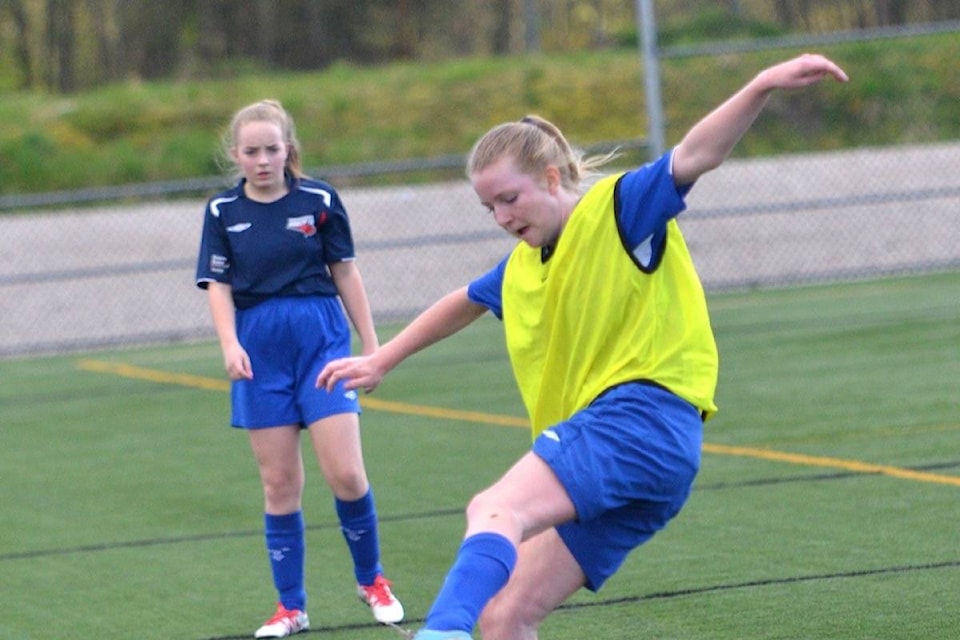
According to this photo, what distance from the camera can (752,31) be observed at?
21.7 meters

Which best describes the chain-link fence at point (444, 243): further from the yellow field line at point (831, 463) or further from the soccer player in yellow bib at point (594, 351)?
the soccer player in yellow bib at point (594, 351)

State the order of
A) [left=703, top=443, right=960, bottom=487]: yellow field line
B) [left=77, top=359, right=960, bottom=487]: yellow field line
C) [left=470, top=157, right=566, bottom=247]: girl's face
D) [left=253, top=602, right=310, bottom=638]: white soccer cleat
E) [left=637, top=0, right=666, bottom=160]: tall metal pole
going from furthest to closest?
[left=637, top=0, right=666, bottom=160]: tall metal pole
[left=77, top=359, right=960, bottom=487]: yellow field line
[left=703, top=443, right=960, bottom=487]: yellow field line
[left=253, top=602, right=310, bottom=638]: white soccer cleat
[left=470, top=157, right=566, bottom=247]: girl's face

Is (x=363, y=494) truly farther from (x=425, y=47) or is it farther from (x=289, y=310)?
(x=425, y=47)

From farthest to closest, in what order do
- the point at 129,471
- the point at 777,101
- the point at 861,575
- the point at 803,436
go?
the point at 777,101
the point at 129,471
the point at 803,436
the point at 861,575

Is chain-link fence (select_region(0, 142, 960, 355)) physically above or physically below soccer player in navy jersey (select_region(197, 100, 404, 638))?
below

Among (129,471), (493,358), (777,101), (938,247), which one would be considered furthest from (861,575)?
(777,101)

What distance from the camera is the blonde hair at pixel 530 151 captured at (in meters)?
4.04

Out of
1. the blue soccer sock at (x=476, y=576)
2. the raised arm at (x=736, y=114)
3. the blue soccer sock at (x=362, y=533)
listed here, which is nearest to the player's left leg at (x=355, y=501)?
the blue soccer sock at (x=362, y=533)

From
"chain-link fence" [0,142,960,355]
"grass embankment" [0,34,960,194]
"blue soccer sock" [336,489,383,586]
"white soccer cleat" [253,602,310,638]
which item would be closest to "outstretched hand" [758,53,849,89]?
"blue soccer sock" [336,489,383,586]

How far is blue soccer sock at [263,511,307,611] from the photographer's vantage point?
5.76m

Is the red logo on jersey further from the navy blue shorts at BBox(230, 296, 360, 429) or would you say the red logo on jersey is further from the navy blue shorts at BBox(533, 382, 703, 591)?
the navy blue shorts at BBox(533, 382, 703, 591)

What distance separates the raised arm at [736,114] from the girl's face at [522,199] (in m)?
0.34

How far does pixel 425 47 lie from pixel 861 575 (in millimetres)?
29520

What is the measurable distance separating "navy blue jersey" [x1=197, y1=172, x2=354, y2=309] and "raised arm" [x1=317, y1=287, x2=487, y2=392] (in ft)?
4.53
